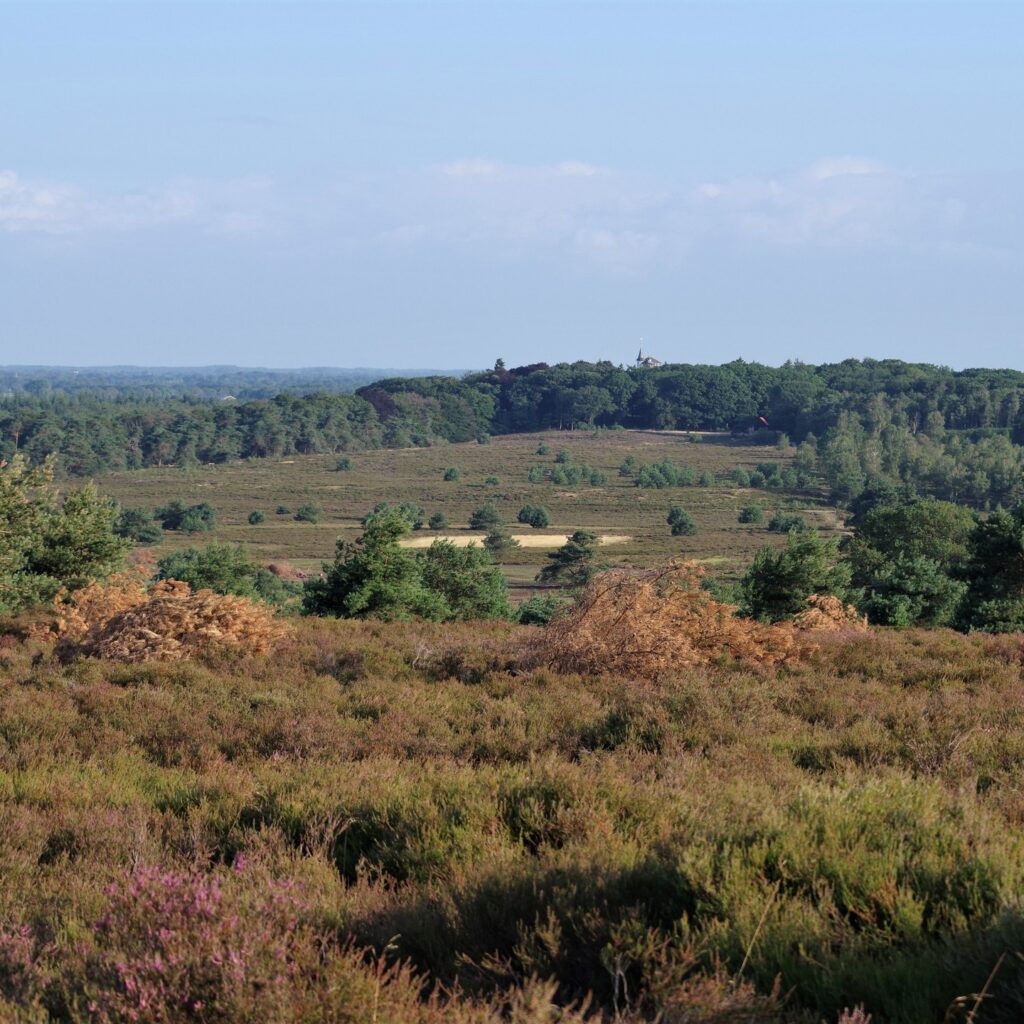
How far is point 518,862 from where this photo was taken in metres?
5.11

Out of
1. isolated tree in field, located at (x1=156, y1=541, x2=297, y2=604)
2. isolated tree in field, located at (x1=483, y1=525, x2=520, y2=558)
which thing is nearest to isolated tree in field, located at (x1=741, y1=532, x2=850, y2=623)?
isolated tree in field, located at (x1=156, y1=541, x2=297, y2=604)

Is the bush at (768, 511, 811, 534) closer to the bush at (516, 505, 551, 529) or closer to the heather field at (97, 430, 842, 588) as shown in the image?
the heather field at (97, 430, 842, 588)

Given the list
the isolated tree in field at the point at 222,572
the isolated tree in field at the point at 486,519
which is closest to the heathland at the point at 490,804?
the isolated tree in field at the point at 222,572

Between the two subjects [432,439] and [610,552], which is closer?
[610,552]

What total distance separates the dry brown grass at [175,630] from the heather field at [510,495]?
49440mm

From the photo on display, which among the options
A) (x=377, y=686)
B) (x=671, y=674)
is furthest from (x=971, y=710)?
(x=377, y=686)

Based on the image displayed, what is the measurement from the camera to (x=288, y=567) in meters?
69.6

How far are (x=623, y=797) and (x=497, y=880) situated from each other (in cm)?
154

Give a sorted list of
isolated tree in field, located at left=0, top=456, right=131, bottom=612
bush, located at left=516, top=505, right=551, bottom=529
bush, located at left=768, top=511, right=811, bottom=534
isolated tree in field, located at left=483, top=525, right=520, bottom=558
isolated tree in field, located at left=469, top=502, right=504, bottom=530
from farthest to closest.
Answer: bush, located at left=516, top=505, right=551, bottom=529 < isolated tree in field, located at left=469, top=502, right=504, bottom=530 < bush, located at left=768, top=511, right=811, bottom=534 < isolated tree in field, located at left=483, top=525, right=520, bottom=558 < isolated tree in field, located at left=0, top=456, right=131, bottom=612

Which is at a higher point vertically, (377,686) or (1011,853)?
(1011,853)

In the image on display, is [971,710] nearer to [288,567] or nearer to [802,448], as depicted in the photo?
[288,567]

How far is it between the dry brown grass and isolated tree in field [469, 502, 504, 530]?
81468 mm

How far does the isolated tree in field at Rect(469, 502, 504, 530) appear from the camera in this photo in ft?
324

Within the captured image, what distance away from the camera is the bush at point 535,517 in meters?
103
